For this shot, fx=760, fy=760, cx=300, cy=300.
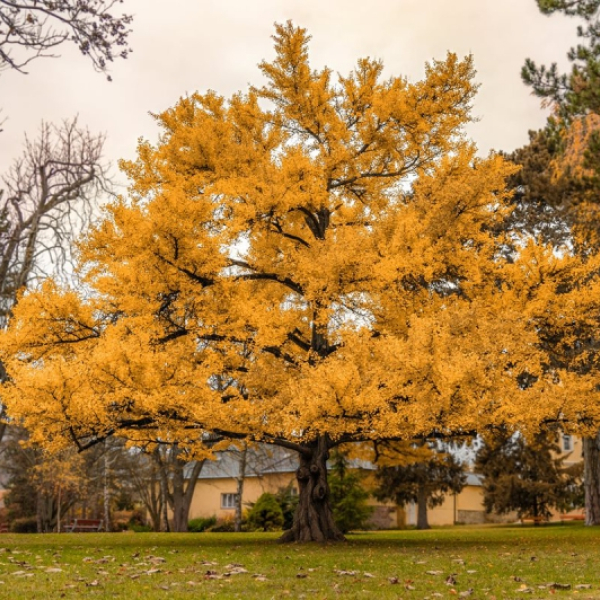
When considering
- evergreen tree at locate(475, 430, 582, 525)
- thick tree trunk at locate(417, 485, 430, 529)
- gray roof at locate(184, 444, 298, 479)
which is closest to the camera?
thick tree trunk at locate(417, 485, 430, 529)

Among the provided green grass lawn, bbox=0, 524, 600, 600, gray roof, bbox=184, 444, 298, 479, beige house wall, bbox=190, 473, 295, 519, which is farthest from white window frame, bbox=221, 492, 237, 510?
green grass lawn, bbox=0, 524, 600, 600

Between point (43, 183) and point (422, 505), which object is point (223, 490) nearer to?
point (422, 505)

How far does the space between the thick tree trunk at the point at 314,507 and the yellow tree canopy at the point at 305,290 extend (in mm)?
168

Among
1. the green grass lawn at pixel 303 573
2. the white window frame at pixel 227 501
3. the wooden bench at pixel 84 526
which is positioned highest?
the white window frame at pixel 227 501

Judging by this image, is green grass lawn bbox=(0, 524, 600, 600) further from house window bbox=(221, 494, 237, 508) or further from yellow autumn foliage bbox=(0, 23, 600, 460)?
house window bbox=(221, 494, 237, 508)

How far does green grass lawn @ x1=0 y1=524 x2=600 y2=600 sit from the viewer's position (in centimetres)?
730

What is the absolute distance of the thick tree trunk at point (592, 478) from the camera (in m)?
23.7

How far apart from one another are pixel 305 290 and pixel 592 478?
14.2 metres

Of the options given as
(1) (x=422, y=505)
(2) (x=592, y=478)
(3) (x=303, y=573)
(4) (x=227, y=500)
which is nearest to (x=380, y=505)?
(1) (x=422, y=505)

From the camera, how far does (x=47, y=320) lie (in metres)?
13.8

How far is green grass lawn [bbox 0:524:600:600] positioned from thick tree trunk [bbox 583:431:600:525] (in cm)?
1111

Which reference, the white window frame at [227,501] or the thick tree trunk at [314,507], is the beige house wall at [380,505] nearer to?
the white window frame at [227,501]

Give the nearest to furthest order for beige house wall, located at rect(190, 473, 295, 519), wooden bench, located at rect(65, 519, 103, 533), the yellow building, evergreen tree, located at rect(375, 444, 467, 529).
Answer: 1. wooden bench, located at rect(65, 519, 103, 533)
2. evergreen tree, located at rect(375, 444, 467, 529)
3. the yellow building
4. beige house wall, located at rect(190, 473, 295, 519)

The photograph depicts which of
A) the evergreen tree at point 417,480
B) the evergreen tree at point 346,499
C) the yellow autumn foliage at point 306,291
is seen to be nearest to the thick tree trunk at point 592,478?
the evergreen tree at point 346,499
